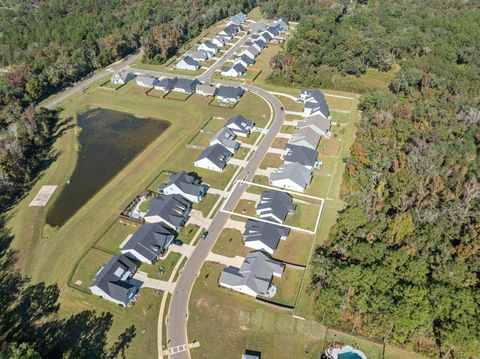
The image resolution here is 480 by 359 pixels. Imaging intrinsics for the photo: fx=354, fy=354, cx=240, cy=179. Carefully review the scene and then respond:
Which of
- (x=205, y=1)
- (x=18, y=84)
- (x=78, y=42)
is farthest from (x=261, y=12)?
(x=18, y=84)

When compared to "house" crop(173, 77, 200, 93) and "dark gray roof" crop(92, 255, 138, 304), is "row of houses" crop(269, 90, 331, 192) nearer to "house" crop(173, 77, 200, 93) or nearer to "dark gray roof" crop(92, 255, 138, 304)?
"house" crop(173, 77, 200, 93)

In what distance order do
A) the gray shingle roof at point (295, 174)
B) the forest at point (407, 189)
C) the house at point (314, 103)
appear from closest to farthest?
1. the forest at point (407, 189)
2. the gray shingle roof at point (295, 174)
3. the house at point (314, 103)

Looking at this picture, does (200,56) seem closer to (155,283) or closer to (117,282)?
(155,283)

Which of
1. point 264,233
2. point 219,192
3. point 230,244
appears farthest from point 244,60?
point 230,244

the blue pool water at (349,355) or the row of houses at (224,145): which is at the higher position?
the row of houses at (224,145)

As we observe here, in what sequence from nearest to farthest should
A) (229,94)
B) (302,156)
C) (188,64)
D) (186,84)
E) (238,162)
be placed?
(302,156)
(238,162)
(229,94)
(186,84)
(188,64)

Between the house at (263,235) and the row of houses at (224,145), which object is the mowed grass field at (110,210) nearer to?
the row of houses at (224,145)

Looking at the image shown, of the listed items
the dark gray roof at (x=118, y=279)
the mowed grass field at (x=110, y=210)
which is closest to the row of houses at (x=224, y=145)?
the mowed grass field at (x=110, y=210)

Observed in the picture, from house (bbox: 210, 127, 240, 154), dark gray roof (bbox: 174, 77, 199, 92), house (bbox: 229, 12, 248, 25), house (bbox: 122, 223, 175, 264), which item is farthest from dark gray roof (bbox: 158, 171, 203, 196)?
house (bbox: 229, 12, 248, 25)
